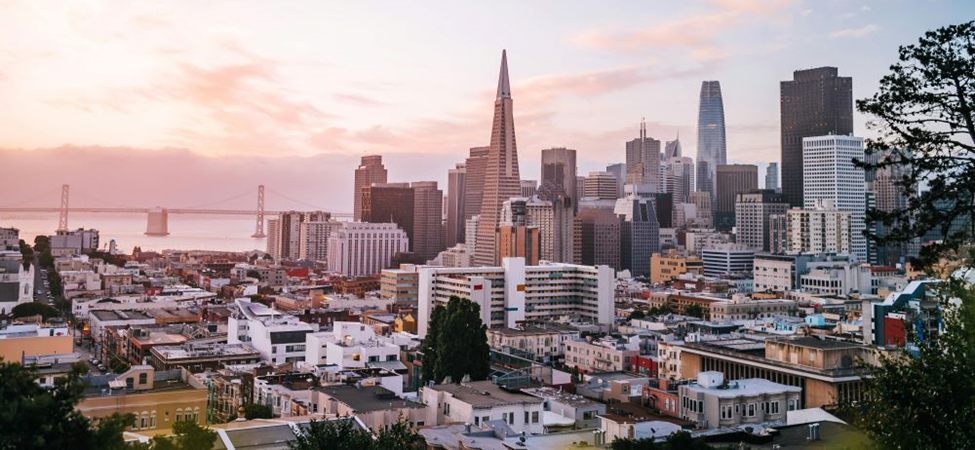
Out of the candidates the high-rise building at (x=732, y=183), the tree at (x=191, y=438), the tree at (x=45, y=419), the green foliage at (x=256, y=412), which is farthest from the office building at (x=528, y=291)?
the high-rise building at (x=732, y=183)

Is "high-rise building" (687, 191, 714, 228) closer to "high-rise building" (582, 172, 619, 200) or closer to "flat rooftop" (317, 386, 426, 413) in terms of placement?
"high-rise building" (582, 172, 619, 200)

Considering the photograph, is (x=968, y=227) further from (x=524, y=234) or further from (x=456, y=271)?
(x=524, y=234)

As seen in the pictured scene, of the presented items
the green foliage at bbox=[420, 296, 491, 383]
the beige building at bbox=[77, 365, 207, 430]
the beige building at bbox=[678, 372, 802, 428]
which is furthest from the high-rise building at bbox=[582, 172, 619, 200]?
the beige building at bbox=[77, 365, 207, 430]

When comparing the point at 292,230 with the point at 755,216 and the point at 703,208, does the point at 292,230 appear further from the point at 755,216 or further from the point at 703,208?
the point at 703,208

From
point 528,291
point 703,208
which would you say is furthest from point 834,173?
point 528,291

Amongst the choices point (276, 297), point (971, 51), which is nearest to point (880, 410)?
point (971, 51)
